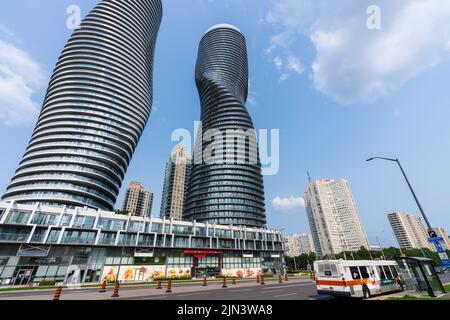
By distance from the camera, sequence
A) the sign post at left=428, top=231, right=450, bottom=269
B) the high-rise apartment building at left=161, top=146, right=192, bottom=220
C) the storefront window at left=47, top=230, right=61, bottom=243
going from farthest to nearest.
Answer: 1. the high-rise apartment building at left=161, top=146, right=192, bottom=220
2. the storefront window at left=47, top=230, right=61, bottom=243
3. the sign post at left=428, top=231, right=450, bottom=269

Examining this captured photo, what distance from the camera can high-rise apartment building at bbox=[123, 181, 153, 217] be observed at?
484ft

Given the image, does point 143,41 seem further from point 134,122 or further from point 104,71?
point 134,122

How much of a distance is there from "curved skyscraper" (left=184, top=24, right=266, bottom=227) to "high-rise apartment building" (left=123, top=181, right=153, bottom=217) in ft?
208

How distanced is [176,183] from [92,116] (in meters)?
80.6

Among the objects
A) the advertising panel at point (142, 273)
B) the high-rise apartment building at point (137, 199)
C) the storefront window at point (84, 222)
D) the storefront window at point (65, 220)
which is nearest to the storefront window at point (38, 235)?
the storefront window at point (65, 220)

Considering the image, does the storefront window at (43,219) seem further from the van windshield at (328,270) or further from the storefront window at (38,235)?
the van windshield at (328,270)

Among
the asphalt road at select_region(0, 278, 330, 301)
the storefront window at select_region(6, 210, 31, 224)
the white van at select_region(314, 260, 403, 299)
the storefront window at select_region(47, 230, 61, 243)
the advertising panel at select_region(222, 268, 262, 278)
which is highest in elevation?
the storefront window at select_region(6, 210, 31, 224)

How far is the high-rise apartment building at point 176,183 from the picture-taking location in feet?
452

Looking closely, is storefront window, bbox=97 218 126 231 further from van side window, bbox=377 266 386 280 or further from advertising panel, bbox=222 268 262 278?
van side window, bbox=377 266 386 280

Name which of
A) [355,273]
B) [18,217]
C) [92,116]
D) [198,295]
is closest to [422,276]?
[355,273]

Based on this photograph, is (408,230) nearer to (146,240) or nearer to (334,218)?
(334,218)

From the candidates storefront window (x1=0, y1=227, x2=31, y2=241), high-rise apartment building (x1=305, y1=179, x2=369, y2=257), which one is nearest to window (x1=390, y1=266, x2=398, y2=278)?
storefront window (x1=0, y1=227, x2=31, y2=241)
